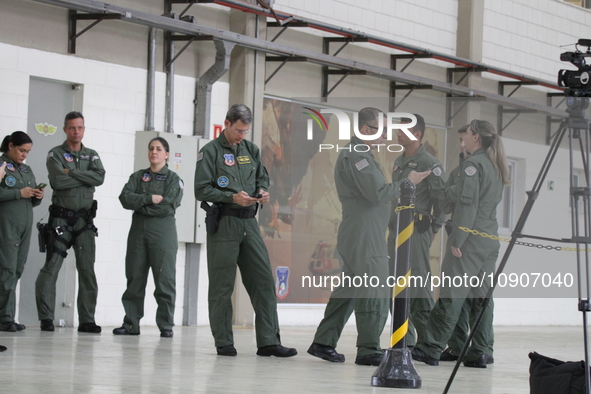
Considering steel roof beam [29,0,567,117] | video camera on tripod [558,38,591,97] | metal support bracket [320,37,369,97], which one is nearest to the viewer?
video camera on tripod [558,38,591,97]

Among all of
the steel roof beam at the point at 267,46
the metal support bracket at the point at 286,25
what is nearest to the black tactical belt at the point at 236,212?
the steel roof beam at the point at 267,46

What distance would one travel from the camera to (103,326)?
948cm

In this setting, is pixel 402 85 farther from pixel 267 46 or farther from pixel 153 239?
pixel 153 239

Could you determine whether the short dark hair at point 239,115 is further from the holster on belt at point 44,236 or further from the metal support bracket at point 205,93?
the metal support bracket at point 205,93

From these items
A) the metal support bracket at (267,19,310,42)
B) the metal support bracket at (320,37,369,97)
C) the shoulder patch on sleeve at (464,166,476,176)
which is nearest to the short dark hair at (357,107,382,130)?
the shoulder patch on sleeve at (464,166,476,176)

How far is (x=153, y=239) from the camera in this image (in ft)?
28.2

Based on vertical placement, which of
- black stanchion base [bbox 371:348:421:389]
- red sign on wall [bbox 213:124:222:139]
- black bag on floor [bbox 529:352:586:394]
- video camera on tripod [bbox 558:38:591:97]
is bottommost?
black stanchion base [bbox 371:348:421:389]

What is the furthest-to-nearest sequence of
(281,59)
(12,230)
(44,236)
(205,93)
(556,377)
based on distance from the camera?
(281,59) < (205,93) < (44,236) < (12,230) < (556,377)

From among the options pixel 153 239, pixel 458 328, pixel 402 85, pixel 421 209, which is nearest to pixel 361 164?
pixel 421 209

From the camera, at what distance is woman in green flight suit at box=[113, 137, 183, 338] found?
8570mm

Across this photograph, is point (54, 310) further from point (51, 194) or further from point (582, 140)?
point (582, 140)

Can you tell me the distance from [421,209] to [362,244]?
844mm

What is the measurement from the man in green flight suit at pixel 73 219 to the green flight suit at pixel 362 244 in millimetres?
2845

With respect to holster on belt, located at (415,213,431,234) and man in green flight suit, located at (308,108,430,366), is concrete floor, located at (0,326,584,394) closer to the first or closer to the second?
man in green flight suit, located at (308,108,430,366)
